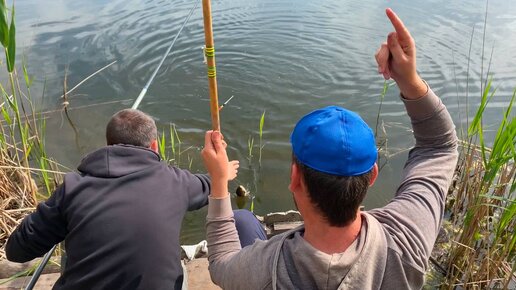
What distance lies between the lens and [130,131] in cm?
216

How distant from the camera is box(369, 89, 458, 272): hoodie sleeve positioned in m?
1.24

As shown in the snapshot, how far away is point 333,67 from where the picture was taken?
23.2 ft

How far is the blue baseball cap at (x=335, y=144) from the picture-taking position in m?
1.11

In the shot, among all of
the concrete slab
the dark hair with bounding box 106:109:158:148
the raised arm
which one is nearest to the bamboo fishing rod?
the dark hair with bounding box 106:109:158:148

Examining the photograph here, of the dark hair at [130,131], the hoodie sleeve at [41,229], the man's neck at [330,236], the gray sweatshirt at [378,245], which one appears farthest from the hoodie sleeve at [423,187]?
the hoodie sleeve at [41,229]

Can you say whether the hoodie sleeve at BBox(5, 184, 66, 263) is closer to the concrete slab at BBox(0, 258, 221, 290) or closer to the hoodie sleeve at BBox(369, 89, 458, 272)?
the concrete slab at BBox(0, 258, 221, 290)

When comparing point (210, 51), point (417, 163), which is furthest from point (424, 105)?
point (210, 51)

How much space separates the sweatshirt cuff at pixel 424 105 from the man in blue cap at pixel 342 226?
11 cm

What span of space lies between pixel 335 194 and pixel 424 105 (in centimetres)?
57

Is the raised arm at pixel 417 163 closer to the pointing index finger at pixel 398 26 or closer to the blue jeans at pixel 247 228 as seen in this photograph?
the pointing index finger at pixel 398 26

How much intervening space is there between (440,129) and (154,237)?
126 centimetres

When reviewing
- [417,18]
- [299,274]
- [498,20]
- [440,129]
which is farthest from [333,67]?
[299,274]

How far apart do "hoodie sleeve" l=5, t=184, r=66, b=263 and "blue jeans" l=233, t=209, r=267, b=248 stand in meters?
0.88

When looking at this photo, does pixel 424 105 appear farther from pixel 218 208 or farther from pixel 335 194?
pixel 218 208
